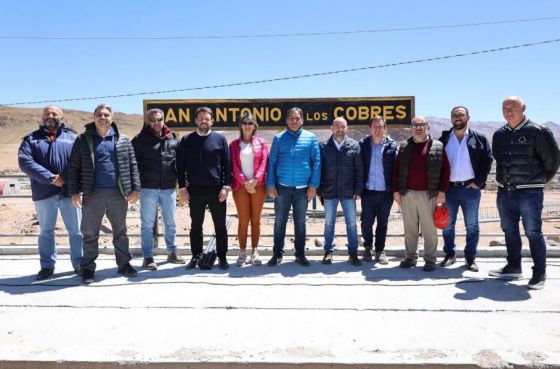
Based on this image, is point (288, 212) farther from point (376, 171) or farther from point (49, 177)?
point (49, 177)

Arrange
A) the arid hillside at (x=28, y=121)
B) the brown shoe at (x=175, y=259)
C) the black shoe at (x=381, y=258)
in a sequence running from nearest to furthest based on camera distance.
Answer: the black shoe at (x=381, y=258)
the brown shoe at (x=175, y=259)
the arid hillside at (x=28, y=121)

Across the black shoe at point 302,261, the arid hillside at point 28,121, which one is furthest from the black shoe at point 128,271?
the arid hillside at point 28,121

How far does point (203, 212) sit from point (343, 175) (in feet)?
6.01

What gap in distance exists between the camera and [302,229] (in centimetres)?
550

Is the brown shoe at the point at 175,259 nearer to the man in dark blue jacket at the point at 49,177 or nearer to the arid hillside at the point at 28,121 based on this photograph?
the man in dark blue jacket at the point at 49,177

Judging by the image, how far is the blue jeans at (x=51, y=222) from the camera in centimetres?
489

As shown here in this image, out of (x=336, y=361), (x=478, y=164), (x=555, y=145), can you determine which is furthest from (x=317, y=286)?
(x=555, y=145)

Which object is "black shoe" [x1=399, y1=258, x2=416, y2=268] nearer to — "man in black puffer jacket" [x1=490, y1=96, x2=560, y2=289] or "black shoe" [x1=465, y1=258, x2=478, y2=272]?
"black shoe" [x1=465, y1=258, x2=478, y2=272]

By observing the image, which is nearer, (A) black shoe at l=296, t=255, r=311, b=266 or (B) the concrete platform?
(B) the concrete platform

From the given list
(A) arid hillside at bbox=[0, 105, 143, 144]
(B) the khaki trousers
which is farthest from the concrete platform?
(A) arid hillside at bbox=[0, 105, 143, 144]

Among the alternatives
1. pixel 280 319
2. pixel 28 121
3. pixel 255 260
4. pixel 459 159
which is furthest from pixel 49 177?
pixel 28 121

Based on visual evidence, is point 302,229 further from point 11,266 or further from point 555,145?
point 11,266

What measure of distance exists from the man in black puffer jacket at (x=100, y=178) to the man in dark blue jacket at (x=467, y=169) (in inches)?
150

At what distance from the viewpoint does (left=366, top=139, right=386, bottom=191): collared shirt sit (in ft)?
17.8
